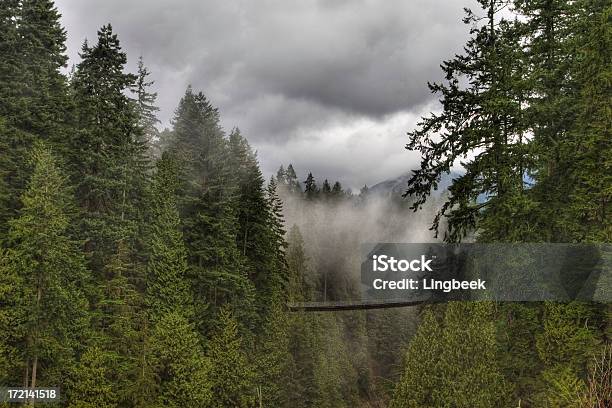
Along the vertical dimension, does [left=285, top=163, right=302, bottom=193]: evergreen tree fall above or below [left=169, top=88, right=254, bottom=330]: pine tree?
above

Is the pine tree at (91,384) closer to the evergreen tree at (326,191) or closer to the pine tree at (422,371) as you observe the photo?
the pine tree at (422,371)

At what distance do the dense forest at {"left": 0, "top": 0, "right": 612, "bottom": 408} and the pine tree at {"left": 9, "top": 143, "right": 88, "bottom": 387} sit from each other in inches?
4.2

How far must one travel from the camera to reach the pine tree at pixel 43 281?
989 inches

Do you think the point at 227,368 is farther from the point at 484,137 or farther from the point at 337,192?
the point at 337,192

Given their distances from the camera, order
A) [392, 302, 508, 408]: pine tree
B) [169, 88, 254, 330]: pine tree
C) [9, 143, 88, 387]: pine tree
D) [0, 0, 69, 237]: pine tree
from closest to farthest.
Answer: [392, 302, 508, 408]: pine tree < [9, 143, 88, 387]: pine tree < [0, 0, 69, 237]: pine tree < [169, 88, 254, 330]: pine tree

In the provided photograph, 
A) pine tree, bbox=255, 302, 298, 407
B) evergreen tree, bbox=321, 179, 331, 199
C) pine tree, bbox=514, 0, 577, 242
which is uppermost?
evergreen tree, bbox=321, 179, 331, 199

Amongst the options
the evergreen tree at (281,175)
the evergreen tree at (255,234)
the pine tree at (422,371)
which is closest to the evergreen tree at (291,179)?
the evergreen tree at (281,175)

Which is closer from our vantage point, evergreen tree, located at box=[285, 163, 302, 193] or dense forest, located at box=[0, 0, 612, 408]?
dense forest, located at box=[0, 0, 612, 408]

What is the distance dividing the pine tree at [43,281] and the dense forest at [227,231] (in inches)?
4.2

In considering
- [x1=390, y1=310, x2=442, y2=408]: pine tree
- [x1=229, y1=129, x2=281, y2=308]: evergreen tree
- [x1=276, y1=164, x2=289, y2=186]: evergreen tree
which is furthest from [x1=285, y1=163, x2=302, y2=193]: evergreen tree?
[x1=390, y1=310, x2=442, y2=408]: pine tree

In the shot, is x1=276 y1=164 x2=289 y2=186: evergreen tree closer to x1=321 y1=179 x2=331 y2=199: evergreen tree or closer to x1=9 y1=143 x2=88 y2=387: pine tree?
x1=321 y1=179 x2=331 y2=199: evergreen tree

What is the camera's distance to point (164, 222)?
3472cm

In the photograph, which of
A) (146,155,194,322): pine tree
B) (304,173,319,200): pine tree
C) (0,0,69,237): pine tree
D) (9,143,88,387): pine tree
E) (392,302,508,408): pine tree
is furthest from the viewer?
(304,173,319,200): pine tree

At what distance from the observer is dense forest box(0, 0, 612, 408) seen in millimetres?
15672
